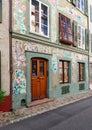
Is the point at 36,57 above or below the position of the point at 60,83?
above

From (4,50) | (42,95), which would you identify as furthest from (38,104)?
(4,50)

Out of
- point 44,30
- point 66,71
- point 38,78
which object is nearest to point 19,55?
point 38,78

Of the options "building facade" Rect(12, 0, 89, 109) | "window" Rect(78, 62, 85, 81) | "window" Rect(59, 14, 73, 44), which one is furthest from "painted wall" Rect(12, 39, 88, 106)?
"window" Rect(78, 62, 85, 81)

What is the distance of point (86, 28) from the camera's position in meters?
21.3

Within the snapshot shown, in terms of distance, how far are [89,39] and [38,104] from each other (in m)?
11.3

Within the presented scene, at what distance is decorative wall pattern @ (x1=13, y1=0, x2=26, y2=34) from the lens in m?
11.3

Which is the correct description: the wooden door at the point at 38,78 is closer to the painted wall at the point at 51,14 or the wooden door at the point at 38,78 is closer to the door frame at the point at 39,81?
the door frame at the point at 39,81

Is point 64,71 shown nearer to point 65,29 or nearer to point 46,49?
point 65,29

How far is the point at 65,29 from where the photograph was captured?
16.5 metres

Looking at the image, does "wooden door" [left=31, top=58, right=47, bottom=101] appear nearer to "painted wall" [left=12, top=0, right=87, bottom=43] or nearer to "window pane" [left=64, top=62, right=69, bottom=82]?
"painted wall" [left=12, top=0, right=87, bottom=43]

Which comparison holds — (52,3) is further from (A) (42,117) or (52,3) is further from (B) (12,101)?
(A) (42,117)

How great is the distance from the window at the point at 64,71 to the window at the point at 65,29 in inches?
56.2

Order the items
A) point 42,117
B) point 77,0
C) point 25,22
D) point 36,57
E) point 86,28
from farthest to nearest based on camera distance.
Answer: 1. point 86,28
2. point 77,0
3. point 36,57
4. point 25,22
5. point 42,117

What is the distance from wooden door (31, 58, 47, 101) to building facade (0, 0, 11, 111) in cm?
230
